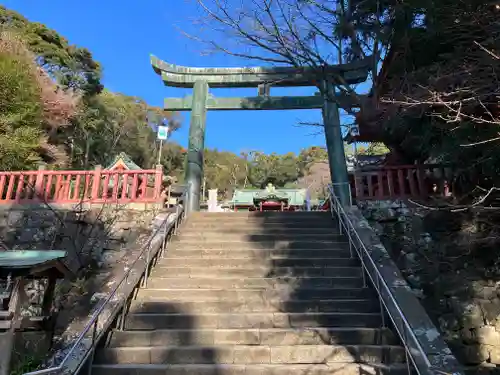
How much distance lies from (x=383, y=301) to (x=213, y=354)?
6.13 ft

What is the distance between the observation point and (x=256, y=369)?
131 inches

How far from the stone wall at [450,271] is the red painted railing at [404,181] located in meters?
0.29

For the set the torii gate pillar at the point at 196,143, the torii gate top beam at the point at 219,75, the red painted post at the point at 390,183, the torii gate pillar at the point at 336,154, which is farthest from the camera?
the torii gate top beam at the point at 219,75

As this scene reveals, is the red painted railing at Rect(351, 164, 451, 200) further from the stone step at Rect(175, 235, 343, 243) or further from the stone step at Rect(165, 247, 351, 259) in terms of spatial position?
the stone step at Rect(165, 247, 351, 259)

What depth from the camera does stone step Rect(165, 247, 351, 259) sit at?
18.7ft

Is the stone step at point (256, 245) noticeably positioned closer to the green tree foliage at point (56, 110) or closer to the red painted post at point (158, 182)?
the red painted post at point (158, 182)

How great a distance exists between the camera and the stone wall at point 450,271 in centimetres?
507

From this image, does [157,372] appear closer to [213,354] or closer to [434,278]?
[213,354]

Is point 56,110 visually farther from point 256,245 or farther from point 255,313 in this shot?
point 255,313

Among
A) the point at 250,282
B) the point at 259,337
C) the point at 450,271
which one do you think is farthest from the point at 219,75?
the point at 259,337

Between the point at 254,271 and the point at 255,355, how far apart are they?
5.82 feet

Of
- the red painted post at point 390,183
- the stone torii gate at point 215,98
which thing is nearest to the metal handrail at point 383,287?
the red painted post at point 390,183

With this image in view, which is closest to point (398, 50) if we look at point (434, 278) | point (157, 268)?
point (434, 278)

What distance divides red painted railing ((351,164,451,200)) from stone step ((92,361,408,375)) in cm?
397
